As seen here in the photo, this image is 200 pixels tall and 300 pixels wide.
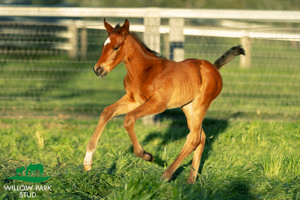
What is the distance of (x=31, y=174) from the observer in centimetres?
383

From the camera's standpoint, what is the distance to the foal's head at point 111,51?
3.17 metres

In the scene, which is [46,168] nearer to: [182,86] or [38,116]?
[182,86]

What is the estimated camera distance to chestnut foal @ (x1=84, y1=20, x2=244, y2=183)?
3.25 m

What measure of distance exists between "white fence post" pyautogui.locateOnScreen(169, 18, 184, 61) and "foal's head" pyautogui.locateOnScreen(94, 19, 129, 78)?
2860mm

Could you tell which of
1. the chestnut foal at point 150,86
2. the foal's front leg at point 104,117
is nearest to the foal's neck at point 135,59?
the chestnut foal at point 150,86

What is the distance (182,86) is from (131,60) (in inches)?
20.3

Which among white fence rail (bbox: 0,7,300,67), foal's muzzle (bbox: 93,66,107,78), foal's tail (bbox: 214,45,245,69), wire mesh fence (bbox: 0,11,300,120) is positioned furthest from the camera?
wire mesh fence (bbox: 0,11,300,120)

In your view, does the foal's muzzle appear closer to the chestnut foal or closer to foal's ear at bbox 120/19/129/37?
the chestnut foal

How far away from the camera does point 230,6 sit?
1127 inches

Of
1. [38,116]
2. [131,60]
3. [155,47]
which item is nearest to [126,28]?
[131,60]

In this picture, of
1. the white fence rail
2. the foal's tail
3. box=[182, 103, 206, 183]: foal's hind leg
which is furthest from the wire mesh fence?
box=[182, 103, 206, 183]: foal's hind leg

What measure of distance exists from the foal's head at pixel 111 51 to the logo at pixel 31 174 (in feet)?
4.01

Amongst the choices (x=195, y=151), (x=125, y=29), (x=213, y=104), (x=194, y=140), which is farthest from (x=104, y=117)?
(x=213, y=104)

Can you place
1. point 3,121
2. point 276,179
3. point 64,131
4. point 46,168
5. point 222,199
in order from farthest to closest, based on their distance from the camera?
point 3,121, point 64,131, point 46,168, point 276,179, point 222,199
